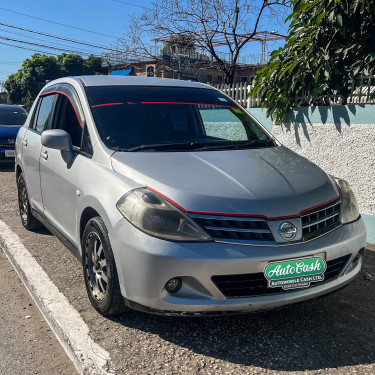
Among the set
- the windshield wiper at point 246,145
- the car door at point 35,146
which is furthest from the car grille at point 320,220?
the car door at point 35,146

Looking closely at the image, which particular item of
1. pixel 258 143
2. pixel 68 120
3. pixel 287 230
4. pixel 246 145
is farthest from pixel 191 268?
pixel 68 120

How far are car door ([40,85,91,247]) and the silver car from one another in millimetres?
19

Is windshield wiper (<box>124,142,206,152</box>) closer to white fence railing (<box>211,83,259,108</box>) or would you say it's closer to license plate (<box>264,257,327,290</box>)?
license plate (<box>264,257,327,290</box>)

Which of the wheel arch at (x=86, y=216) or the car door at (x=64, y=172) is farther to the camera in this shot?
the car door at (x=64, y=172)

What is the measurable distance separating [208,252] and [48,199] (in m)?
2.17

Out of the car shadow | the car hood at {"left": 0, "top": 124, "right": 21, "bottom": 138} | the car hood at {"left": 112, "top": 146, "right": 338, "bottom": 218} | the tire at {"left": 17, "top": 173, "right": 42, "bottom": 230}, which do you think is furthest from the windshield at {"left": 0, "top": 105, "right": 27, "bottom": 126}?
the car shadow

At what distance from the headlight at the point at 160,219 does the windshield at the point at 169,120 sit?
71 cm

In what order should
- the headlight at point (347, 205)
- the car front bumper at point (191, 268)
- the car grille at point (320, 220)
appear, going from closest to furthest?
the car front bumper at point (191, 268), the car grille at point (320, 220), the headlight at point (347, 205)

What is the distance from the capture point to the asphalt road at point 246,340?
2504 millimetres

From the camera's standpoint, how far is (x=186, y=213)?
2.52 meters

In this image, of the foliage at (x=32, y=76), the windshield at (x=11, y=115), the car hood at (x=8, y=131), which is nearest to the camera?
the car hood at (x=8, y=131)

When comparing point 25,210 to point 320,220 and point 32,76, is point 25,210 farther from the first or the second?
point 32,76

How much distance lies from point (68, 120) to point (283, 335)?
2559 mm

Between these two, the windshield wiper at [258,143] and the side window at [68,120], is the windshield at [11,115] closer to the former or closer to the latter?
the side window at [68,120]
